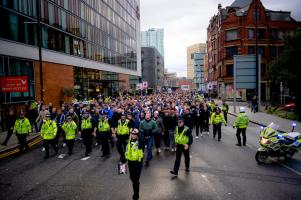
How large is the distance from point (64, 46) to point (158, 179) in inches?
1012

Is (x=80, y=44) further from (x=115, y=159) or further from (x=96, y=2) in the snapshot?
(x=115, y=159)

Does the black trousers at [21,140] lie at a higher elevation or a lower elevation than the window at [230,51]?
lower

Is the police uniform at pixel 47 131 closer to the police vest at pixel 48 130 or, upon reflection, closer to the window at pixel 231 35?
the police vest at pixel 48 130

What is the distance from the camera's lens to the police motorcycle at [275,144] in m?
8.53

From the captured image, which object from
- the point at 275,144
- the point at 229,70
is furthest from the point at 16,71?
the point at 229,70

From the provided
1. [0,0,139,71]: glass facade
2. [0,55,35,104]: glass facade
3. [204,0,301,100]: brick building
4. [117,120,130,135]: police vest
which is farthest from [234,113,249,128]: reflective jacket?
[204,0,301,100]: brick building

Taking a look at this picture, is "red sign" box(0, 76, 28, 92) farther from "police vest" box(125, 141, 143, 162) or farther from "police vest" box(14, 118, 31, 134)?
"police vest" box(125, 141, 143, 162)

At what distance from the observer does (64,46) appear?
28.6 meters

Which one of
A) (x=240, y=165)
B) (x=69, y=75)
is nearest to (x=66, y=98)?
(x=69, y=75)

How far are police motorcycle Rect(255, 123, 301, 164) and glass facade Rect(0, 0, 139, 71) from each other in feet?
Result: 55.5

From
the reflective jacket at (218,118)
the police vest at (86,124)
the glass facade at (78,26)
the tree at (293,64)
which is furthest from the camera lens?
Result: the glass facade at (78,26)

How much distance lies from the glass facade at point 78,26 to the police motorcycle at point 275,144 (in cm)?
1691

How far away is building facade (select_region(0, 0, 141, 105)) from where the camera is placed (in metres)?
20.0

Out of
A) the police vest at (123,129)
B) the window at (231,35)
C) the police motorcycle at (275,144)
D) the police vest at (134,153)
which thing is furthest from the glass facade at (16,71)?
the window at (231,35)
